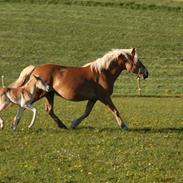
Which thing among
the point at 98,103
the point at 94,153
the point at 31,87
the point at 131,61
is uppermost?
the point at 131,61

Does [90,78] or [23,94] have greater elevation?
[90,78]

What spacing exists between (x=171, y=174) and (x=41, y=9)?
47.6 metres

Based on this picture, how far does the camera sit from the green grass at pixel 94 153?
10.9 meters

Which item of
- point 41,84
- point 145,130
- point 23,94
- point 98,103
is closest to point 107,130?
point 145,130

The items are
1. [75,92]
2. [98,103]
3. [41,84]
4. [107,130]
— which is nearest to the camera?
[41,84]

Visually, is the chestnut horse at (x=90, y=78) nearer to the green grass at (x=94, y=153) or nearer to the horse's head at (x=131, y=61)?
the horse's head at (x=131, y=61)

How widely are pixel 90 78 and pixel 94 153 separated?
3800 mm

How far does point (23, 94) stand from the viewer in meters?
15.6

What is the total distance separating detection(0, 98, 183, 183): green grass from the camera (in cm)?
1088

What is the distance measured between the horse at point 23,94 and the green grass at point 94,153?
632 mm

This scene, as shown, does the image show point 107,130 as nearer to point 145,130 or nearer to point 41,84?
point 145,130

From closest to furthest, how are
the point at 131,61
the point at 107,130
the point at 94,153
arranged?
the point at 94,153, the point at 107,130, the point at 131,61

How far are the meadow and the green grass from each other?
2cm

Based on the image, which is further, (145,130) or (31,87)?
(145,130)
